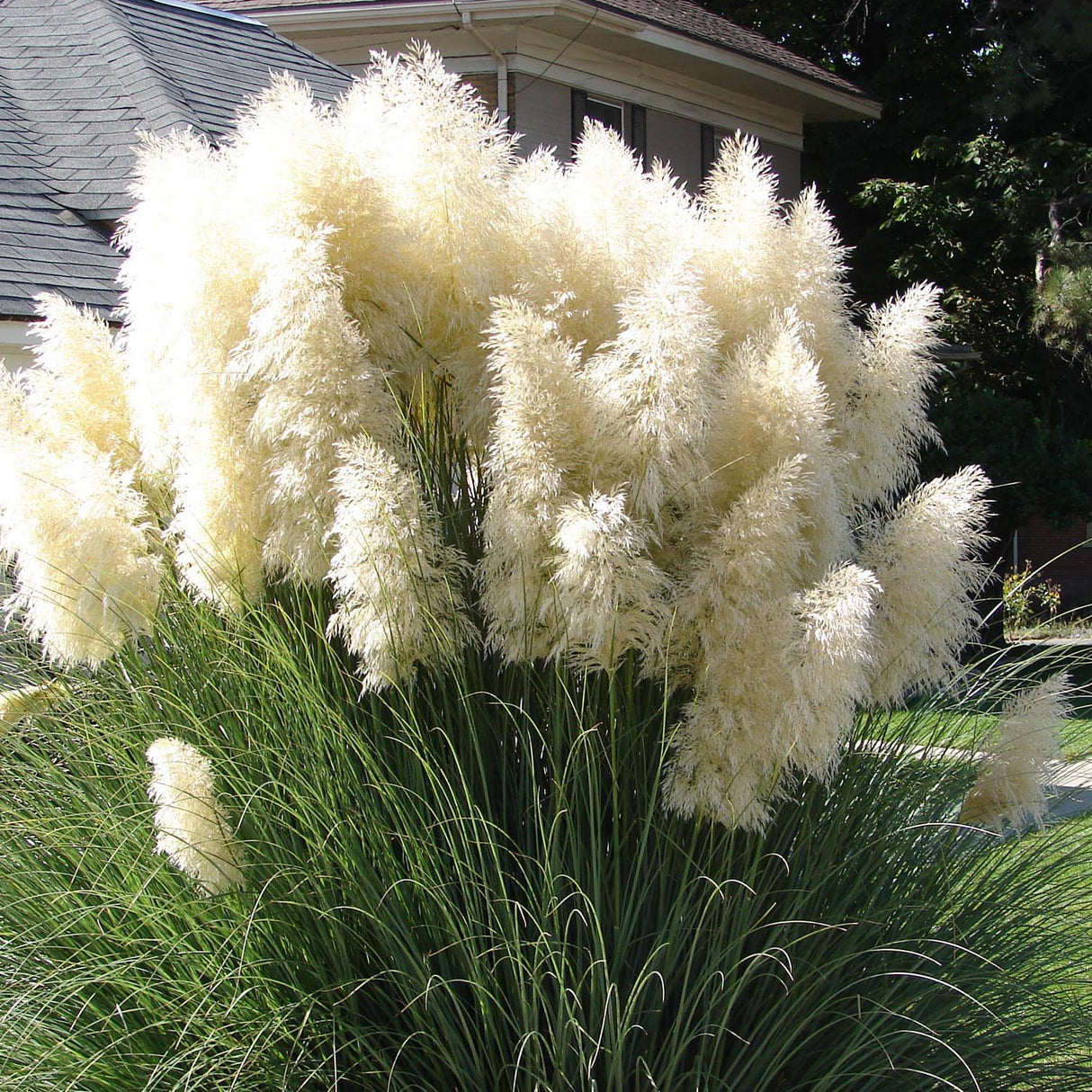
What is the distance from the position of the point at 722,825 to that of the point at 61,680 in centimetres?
151

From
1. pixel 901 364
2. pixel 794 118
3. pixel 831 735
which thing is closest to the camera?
pixel 831 735

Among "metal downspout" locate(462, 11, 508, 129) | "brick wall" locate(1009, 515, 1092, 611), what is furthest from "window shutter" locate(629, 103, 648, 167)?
"brick wall" locate(1009, 515, 1092, 611)

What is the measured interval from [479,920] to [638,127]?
15.2 metres

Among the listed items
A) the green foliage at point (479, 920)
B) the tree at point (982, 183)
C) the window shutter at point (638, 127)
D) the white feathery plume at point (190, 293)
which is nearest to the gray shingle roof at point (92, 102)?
the window shutter at point (638, 127)

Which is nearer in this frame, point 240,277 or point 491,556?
point 491,556

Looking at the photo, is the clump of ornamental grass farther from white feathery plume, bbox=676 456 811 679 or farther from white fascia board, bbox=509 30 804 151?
white fascia board, bbox=509 30 804 151

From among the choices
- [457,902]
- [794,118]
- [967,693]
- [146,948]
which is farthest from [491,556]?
[794,118]

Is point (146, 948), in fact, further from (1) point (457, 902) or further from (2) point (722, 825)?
(2) point (722, 825)

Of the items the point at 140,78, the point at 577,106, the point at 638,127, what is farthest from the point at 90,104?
the point at 638,127

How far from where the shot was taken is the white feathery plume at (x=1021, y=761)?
2.60 m

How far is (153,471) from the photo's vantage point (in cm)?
289

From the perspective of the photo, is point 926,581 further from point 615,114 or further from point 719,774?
point 615,114

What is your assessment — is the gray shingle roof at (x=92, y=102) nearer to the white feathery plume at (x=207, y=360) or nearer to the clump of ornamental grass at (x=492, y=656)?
the white feathery plume at (x=207, y=360)

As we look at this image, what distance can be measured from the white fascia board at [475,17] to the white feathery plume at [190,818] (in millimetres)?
12717
